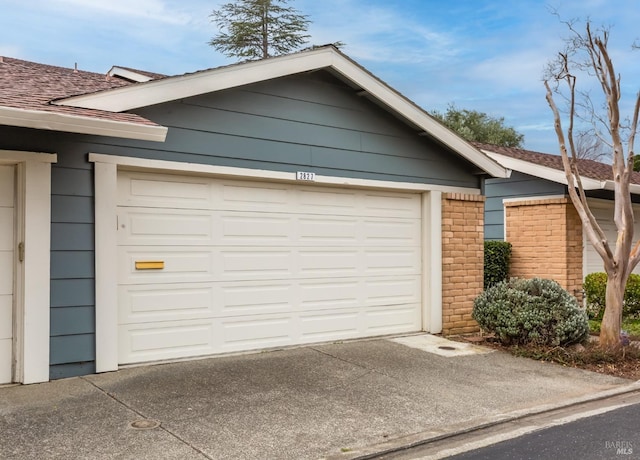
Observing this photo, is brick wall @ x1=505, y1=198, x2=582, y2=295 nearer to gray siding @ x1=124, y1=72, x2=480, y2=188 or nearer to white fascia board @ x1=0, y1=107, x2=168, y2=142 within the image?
gray siding @ x1=124, y1=72, x2=480, y2=188

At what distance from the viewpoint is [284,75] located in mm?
7066

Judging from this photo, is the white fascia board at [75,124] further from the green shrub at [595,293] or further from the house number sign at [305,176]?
the green shrub at [595,293]

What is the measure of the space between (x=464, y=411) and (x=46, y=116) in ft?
14.6

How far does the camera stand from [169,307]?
6.52 m

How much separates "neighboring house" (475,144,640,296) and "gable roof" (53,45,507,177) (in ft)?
8.26

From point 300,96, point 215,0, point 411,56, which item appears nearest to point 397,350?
point 300,96

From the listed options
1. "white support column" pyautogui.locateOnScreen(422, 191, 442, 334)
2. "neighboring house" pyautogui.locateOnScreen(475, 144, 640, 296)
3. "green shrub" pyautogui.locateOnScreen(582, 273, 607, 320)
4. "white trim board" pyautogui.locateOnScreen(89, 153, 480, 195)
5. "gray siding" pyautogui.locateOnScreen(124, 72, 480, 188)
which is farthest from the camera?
"green shrub" pyautogui.locateOnScreen(582, 273, 607, 320)

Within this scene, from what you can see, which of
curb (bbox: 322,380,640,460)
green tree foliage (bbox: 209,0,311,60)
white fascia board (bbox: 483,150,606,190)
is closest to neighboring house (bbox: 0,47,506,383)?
white fascia board (bbox: 483,150,606,190)

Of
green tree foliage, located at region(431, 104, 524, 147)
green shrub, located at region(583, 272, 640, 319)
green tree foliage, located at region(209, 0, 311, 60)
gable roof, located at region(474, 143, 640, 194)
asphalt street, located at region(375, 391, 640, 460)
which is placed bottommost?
asphalt street, located at region(375, 391, 640, 460)

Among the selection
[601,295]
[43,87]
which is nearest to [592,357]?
[601,295]

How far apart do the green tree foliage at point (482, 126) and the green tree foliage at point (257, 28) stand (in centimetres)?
933

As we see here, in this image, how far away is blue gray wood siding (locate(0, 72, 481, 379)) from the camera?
5.71 meters

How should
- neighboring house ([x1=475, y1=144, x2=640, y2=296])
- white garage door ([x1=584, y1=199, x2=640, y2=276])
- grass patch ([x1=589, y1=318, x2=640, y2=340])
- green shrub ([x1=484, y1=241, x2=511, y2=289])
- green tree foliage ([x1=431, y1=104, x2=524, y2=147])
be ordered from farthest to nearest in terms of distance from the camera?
green tree foliage ([x1=431, y1=104, x2=524, y2=147]) → white garage door ([x1=584, y1=199, x2=640, y2=276]) → green shrub ([x1=484, y1=241, x2=511, y2=289]) → neighboring house ([x1=475, y1=144, x2=640, y2=296]) → grass patch ([x1=589, y1=318, x2=640, y2=340])

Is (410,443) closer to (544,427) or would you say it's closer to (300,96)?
(544,427)
